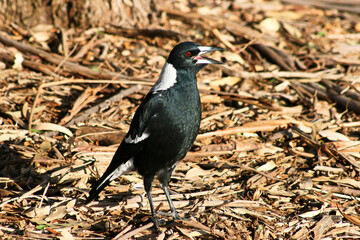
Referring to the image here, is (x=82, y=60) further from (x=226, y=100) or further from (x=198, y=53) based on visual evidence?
(x=198, y=53)

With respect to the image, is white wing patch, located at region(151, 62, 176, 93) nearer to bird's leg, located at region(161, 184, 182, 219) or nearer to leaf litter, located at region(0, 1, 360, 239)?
bird's leg, located at region(161, 184, 182, 219)

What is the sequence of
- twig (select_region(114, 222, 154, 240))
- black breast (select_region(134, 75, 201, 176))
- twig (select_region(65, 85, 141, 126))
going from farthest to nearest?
twig (select_region(65, 85, 141, 126))
black breast (select_region(134, 75, 201, 176))
twig (select_region(114, 222, 154, 240))

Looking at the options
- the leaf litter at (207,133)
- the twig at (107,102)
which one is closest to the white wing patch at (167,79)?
the leaf litter at (207,133)

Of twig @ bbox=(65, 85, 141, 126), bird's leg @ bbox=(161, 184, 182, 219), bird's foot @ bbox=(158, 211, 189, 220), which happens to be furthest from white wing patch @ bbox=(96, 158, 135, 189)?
twig @ bbox=(65, 85, 141, 126)

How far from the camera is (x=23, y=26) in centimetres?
513

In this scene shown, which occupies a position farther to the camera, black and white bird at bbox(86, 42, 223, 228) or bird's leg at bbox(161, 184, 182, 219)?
bird's leg at bbox(161, 184, 182, 219)

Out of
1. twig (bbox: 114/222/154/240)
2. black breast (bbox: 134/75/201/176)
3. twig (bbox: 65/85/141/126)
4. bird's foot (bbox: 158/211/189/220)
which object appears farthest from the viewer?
twig (bbox: 65/85/141/126)

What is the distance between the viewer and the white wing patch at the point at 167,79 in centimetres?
305

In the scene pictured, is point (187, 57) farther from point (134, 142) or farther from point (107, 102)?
point (107, 102)

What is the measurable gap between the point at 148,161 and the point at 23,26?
2.92 meters

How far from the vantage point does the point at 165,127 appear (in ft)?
9.58

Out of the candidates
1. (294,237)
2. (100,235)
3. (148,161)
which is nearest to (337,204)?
(294,237)

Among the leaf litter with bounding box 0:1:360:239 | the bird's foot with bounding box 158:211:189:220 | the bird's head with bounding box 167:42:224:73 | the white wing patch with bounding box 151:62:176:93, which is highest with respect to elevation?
the bird's head with bounding box 167:42:224:73

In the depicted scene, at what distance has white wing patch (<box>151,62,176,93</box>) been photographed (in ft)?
10.0
